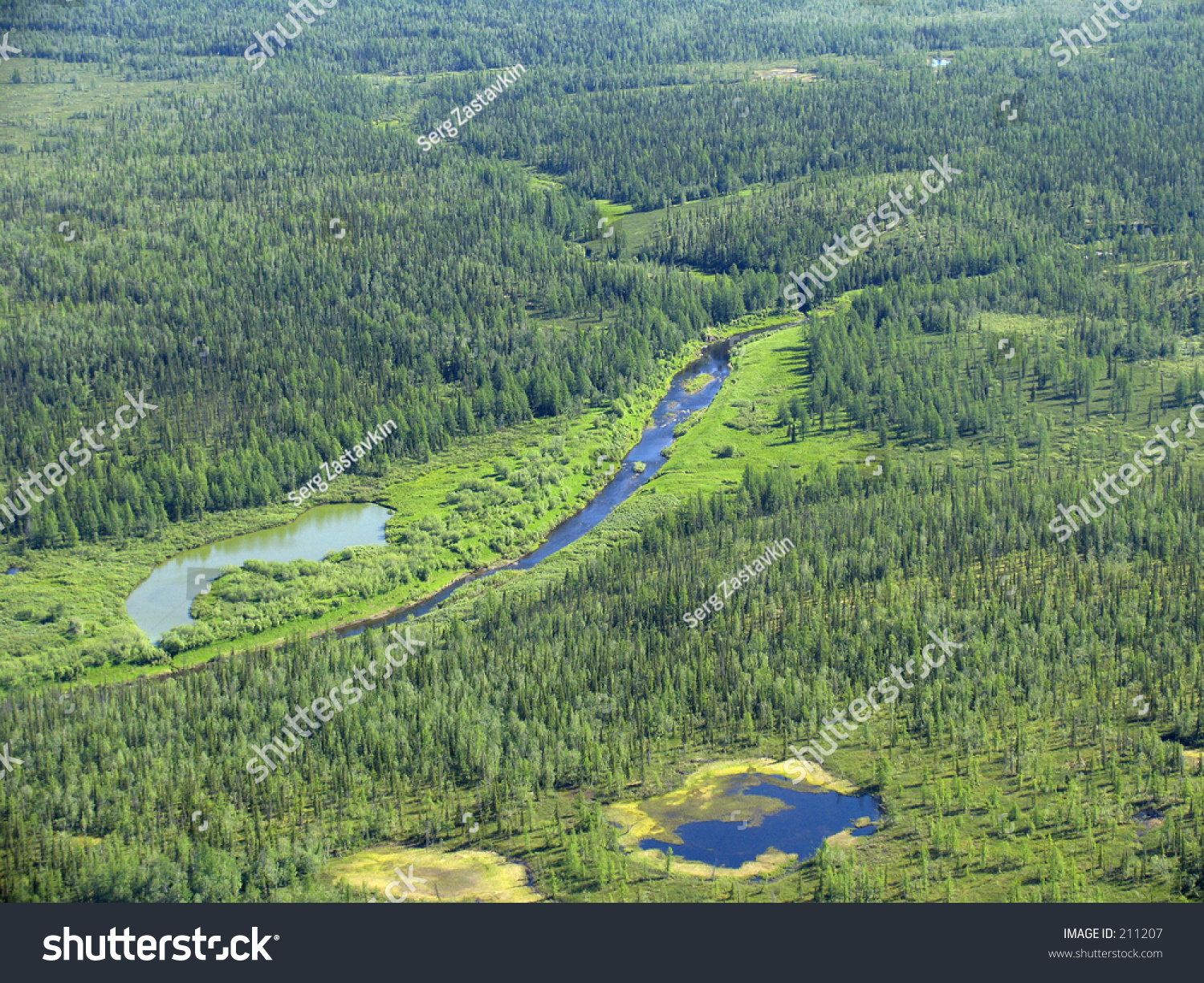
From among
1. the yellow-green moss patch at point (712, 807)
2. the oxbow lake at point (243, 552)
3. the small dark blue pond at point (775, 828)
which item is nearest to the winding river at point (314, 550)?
the oxbow lake at point (243, 552)

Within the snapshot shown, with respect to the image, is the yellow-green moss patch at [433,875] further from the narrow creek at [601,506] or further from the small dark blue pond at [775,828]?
the narrow creek at [601,506]

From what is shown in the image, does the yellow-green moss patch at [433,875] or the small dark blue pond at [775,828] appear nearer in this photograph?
the yellow-green moss patch at [433,875]

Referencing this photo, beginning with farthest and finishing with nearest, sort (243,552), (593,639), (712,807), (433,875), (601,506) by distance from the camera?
(601,506) → (243,552) → (593,639) → (712,807) → (433,875)

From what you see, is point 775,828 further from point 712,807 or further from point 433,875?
point 433,875

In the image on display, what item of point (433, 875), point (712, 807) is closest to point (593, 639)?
point (712, 807)

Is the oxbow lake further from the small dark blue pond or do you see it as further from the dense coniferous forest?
the small dark blue pond

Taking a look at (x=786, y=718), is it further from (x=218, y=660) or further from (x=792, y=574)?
(x=218, y=660)

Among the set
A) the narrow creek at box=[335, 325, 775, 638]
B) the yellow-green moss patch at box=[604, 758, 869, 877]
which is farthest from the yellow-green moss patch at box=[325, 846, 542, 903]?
the narrow creek at box=[335, 325, 775, 638]

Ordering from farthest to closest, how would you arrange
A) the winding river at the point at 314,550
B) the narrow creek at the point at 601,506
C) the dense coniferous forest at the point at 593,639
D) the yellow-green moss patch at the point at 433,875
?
1. the narrow creek at the point at 601,506
2. the winding river at the point at 314,550
3. the dense coniferous forest at the point at 593,639
4. the yellow-green moss patch at the point at 433,875

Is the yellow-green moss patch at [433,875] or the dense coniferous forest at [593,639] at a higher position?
the dense coniferous forest at [593,639]
